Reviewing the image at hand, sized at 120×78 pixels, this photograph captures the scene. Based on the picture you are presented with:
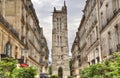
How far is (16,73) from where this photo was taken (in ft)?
63.8

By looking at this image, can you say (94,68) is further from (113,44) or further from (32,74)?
(113,44)

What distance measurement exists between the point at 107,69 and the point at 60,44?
106861 millimetres

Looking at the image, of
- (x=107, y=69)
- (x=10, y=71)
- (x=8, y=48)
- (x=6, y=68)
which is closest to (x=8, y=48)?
(x=8, y=48)

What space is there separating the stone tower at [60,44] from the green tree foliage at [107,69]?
97.5m

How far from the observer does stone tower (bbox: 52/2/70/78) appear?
121688 millimetres

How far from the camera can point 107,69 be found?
17.9 meters

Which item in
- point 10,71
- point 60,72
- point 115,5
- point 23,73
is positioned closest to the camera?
point 10,71

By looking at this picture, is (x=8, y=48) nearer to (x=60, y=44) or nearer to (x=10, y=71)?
(x=10, y=71)

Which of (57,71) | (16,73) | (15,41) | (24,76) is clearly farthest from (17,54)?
(57,71)

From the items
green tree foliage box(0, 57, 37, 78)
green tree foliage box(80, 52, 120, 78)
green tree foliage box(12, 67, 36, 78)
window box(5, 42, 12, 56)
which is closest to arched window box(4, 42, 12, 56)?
window box(5, 42, 12, 56)

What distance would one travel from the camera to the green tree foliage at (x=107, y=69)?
515 inches

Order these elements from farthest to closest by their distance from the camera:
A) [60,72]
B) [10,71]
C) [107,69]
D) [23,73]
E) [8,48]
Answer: [60,72], [8,48], [23,73], [10,71], [107,69]

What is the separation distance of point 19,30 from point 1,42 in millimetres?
11285

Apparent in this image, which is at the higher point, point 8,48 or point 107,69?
point 8,48
